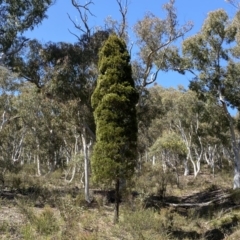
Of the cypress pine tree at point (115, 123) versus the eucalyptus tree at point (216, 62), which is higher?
the eucalyptus tree at point (216, 62)

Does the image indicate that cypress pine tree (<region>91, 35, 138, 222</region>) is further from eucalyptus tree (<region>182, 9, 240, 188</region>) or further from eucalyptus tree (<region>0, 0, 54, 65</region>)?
eucalyptus tree (<region>182, 9, 240, 188</region>)

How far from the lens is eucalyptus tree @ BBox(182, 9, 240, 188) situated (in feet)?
77.1

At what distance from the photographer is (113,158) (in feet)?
42.7

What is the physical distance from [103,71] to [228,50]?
12.1 metres

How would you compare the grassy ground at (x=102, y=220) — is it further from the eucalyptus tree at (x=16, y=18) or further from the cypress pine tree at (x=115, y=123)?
the eucalyptus tree at (x=16, y=18)

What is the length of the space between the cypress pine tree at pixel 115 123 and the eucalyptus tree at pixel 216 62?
10.8 m

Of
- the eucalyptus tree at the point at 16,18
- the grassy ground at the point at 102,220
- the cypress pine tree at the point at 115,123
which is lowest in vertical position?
the grassy ground at the point at 102,220

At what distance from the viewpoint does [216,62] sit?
24.1m

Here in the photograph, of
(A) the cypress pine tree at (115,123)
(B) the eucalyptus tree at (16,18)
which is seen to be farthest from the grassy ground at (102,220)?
(B) the eucalyptus tree at (16,18)

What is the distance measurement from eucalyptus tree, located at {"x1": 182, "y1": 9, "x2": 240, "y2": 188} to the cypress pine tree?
10.8 meters

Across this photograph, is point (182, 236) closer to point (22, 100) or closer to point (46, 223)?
point (46, 223)

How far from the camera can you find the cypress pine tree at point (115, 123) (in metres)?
13.0

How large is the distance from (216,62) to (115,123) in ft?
42.2

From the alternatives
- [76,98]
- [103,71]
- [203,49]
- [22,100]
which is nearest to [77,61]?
[76,98]
